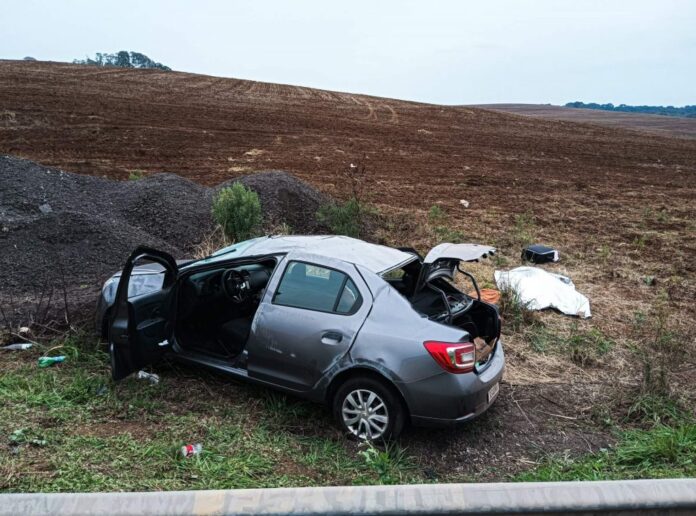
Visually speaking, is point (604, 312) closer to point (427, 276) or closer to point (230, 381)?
point (427, 276)

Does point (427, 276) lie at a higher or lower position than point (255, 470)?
higher

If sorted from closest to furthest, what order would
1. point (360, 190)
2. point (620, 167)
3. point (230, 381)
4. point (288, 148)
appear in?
1. point (230, 381)
2. point (360, 190)
3. point (288, 148)
4. point (620, 167)

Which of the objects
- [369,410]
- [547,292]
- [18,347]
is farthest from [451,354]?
[547,292]

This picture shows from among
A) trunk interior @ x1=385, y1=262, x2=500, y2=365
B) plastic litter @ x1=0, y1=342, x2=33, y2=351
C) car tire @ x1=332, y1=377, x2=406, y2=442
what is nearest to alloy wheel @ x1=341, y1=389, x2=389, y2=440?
car tire @ x1=332, y1=377, x2=406, y2=442

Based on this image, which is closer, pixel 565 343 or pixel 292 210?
pixel 565 343

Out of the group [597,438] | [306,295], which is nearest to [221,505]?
[306,295]

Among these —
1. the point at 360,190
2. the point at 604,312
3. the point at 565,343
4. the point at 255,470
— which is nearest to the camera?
the point at 255,470

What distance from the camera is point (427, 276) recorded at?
5.22 metres

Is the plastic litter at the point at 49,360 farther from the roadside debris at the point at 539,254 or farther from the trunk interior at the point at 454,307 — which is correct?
the roadside debris at the point at 539,254

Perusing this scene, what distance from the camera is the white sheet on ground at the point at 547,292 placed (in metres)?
8.61

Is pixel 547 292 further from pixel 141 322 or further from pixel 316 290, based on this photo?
pixel 141 322

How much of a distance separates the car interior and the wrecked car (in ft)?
0.05

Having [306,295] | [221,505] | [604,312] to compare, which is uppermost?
[221,505]

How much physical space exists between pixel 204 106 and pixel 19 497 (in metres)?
29.7
